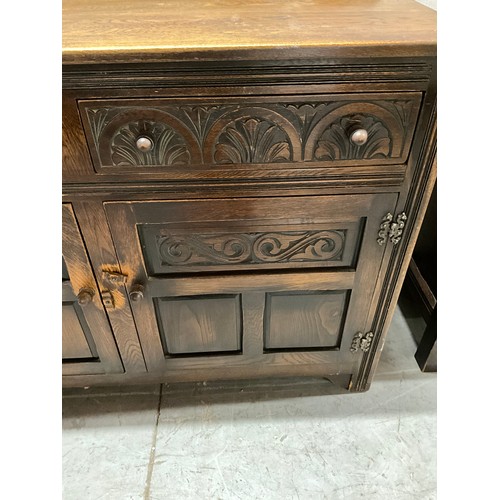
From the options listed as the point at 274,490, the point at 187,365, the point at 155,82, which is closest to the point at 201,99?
the point at 155,82

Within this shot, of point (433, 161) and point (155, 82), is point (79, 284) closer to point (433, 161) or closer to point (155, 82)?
point (155, 82)

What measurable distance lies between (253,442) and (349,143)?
72 cm

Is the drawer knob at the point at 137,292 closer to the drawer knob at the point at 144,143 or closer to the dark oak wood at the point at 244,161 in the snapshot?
the dark oak wood at the point at 244,161

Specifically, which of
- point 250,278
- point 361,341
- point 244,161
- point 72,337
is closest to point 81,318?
point 72,337

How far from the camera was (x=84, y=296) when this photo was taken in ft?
2.50

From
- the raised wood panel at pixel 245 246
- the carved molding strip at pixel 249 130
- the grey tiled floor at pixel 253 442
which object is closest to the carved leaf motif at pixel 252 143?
the carved molding strip at pixel 249 130

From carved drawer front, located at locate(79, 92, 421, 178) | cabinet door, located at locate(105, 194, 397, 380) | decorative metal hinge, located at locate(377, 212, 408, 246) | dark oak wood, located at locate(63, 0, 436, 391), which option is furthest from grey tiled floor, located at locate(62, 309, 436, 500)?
carved drawer front, located at locate(79, 92, 421, 178)

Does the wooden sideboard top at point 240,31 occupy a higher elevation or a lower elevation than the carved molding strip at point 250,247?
higher

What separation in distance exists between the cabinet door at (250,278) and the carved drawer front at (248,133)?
0.21 feet

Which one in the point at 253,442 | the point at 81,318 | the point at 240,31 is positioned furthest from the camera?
the point at 253,442

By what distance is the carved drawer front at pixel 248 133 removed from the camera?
574 millimetres

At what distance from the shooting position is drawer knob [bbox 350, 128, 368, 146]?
59cm

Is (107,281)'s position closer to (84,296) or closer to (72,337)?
(84,296)

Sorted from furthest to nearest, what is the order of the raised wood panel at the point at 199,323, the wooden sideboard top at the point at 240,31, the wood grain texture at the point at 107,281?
the raised wood panel at the point at 199,323
the wood grain texture at the point at 107,281
the wooden sideboard top at the point at 240,31
